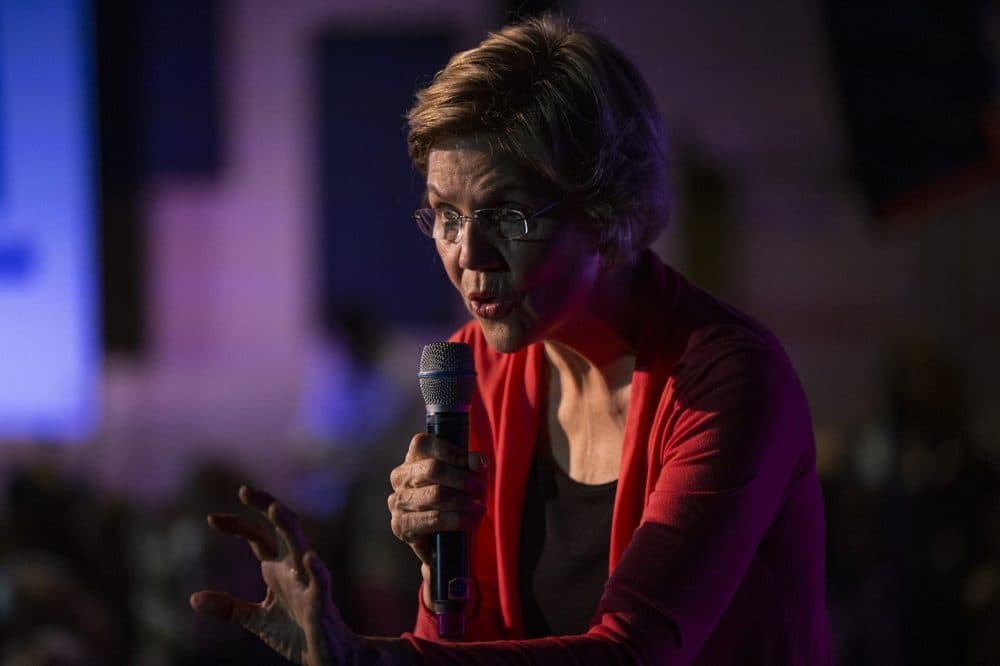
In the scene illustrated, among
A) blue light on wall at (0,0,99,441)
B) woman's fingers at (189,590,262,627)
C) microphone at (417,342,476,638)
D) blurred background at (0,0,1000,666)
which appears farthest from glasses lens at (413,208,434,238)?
blue light on wall at (0,0,99,441)

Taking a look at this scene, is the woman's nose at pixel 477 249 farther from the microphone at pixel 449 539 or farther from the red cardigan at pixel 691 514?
the red cardigan at pixel 691 514

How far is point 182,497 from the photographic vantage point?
465cm

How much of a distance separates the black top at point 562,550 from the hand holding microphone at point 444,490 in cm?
30

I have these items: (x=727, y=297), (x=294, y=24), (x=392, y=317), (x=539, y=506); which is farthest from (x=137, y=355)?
(x=539, y=506)

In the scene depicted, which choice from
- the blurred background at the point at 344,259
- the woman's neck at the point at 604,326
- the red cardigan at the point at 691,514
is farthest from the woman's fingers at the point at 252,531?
the blurred background at the point at 344,259

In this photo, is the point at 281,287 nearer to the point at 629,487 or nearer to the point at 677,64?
the point at 677,64

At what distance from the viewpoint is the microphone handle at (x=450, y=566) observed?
4.38 feet

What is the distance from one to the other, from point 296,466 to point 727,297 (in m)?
2.34

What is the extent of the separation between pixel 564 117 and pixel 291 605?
70cm

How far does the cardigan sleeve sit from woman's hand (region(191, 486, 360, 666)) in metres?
0.10

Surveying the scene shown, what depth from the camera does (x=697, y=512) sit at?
133cm

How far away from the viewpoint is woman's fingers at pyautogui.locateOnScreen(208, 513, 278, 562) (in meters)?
1.25

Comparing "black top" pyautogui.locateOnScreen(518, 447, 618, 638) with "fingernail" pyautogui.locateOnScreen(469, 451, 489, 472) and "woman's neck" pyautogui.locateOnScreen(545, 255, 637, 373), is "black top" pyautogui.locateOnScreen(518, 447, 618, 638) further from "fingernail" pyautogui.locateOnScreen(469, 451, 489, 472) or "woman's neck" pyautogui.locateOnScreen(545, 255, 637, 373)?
"fingernail" pyautogui.locateOnScreen(469, 451, 489, 472)

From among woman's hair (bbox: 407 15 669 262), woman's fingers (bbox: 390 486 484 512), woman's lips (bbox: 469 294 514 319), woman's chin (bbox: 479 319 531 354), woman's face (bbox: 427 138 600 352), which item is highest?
woman's hair (bbox: 407 15 669 262)
